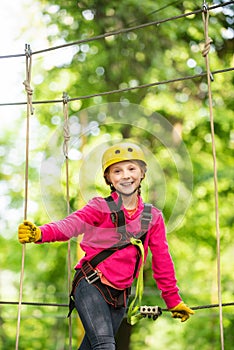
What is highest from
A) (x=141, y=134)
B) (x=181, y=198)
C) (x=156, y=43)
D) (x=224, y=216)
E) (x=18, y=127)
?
(x=156, y=43)

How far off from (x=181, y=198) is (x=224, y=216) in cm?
364

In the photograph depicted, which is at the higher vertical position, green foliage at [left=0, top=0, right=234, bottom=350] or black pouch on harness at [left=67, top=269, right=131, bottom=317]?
green foliage at [left=0, top=0, right=234, bottom=350]

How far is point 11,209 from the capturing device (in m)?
6.82

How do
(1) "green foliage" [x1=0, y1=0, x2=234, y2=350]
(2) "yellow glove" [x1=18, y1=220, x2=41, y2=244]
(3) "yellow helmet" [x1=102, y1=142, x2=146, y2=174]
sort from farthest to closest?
(1) "green foliage" [x1=0, y1=0, x2=234, y2=350] < (3) "yellow helmet" [x1=102, y1=142, x2=146, y2=174] < (2) "yellow glove" [x1=18, y1=220, x2=41, y2=244]

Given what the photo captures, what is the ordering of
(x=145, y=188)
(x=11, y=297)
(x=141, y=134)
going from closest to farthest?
(x=145, y=188), (x=141, y=134), (x=11, y=297)

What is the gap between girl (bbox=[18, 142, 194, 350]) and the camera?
6.72ft

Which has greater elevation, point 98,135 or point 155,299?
point 98,135

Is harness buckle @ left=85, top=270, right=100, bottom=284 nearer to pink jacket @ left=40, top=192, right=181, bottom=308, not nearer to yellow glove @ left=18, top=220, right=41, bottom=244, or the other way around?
pink jacket @ left=40, top=192, right=181, bottom=308

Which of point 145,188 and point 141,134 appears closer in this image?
point 145,188

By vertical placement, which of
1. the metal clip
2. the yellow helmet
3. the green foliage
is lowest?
the metal clip

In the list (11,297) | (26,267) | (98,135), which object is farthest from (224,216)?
(11,297)

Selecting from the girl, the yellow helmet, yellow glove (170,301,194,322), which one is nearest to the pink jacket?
the girl

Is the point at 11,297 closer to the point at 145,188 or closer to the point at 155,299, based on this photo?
the point at 155,299

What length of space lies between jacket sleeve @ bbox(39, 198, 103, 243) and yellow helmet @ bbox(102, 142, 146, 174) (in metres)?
0.14
